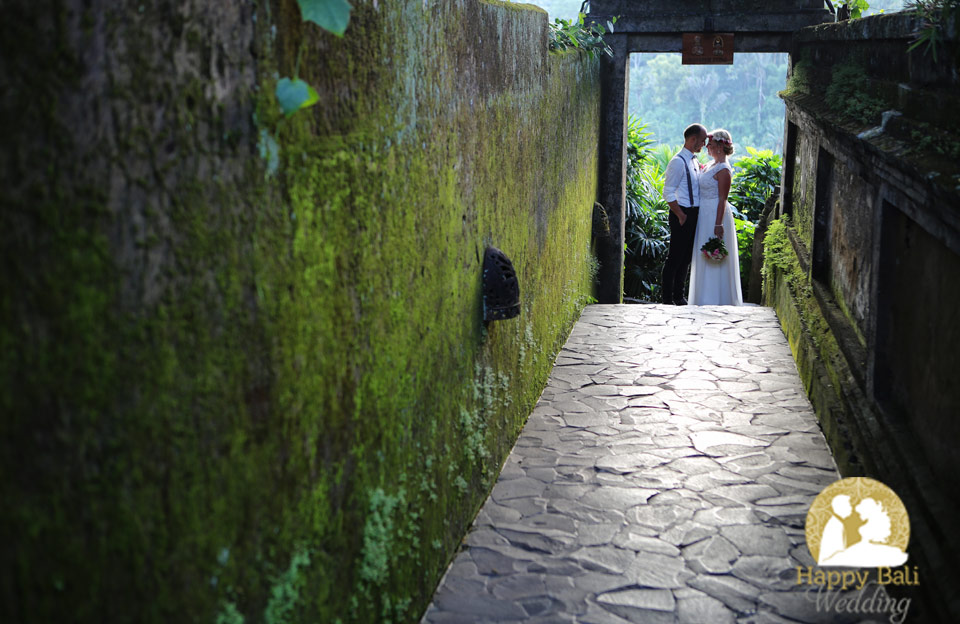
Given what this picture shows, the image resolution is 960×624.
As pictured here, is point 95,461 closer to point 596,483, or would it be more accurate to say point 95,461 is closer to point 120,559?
point 120,559

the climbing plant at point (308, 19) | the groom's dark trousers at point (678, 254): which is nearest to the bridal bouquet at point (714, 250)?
the groom's dark trousers at point (678, 254)

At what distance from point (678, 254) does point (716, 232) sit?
520 mm

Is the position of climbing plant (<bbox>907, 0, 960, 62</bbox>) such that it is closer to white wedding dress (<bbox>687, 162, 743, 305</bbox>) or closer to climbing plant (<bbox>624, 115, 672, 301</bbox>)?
white wedding dress (<bbox>687, 162, 743, 305</bbox>)

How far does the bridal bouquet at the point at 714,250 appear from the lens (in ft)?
32.3

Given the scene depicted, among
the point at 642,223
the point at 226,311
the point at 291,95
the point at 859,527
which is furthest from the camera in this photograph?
the point at 642,223

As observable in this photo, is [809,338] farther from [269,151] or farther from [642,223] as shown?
[642,223]

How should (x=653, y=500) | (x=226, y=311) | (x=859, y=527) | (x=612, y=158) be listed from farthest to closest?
(x=612, y=158) → (x=653, y=500) → (x=859, y=527) → (x=226, y=311)

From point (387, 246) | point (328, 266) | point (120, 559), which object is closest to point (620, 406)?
point (387, 246)

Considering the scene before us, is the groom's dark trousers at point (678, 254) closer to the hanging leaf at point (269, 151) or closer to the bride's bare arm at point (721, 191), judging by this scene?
the bride's bare arm at point (721, 191)

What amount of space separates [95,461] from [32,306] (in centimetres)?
30

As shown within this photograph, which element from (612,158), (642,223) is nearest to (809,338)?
(612,158)

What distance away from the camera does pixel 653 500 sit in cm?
465

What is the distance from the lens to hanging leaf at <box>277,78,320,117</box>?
212cm

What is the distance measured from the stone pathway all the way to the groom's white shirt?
2.80m
